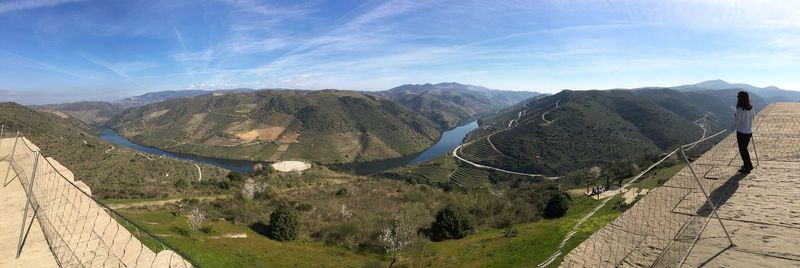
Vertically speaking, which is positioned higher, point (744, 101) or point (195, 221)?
point (744, 101)

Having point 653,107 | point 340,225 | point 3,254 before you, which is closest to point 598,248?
point 3,254

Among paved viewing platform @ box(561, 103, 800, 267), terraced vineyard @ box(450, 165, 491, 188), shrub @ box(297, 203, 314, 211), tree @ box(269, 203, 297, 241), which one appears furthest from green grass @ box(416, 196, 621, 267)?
terraced vineyard @ box(450, 165, 491, 188)

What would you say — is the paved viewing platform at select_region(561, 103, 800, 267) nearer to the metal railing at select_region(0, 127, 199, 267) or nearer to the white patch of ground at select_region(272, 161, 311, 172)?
the metal railing at select_region(0, 127, 199, 267)

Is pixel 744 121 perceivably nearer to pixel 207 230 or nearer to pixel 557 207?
pixel 207 230

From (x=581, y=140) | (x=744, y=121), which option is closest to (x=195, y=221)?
(x=744, y=121)

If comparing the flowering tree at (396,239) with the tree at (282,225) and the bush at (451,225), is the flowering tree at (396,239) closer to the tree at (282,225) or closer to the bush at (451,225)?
the bush at (451,225)

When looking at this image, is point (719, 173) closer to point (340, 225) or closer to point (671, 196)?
point (671, 196)
